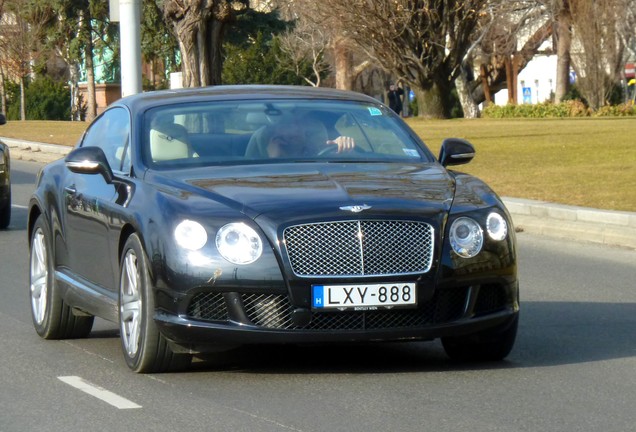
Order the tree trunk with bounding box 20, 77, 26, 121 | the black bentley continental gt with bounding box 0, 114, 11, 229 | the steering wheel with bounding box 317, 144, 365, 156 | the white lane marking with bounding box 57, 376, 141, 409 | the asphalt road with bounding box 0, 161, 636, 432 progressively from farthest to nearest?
the tree trunk with bounding box 20, 77, 26, 121 < the black bentley continental gt with bounding box 0, 114, 11, 229 < the steering wheel with bounding box 317, 144, 365, 156 < the white lane marking with bounding box 57, 376, 141, 409 < the asphalt road with bounding box 0, 161, 636, 432

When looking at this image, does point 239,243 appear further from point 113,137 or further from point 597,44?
point 597,44

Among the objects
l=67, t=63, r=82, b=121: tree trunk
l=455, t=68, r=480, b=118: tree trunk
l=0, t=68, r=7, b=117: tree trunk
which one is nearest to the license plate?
l=455, t=68, r=480, b=118: tree trunk

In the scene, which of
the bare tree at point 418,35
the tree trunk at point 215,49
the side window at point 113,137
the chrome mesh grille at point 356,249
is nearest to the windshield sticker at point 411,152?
the chrome mesh grille at point 356,249

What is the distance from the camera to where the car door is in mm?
7809

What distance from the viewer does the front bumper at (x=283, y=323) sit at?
6.88 m

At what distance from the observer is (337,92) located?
28.8ft

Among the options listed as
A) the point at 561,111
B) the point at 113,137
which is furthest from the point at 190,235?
the point at 561,111

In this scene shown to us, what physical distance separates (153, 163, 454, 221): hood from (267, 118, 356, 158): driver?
243mm

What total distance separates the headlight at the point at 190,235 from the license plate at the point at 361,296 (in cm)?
57

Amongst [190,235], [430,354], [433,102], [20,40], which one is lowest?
[430,354]

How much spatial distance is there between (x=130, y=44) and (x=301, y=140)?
19.4 metres

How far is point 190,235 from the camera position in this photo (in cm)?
689

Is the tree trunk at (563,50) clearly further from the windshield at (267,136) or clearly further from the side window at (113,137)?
the windshield at (267,136)

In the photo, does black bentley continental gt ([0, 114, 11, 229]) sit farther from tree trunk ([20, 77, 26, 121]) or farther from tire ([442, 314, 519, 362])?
tree trunk ([20, 77, 26, 121])
